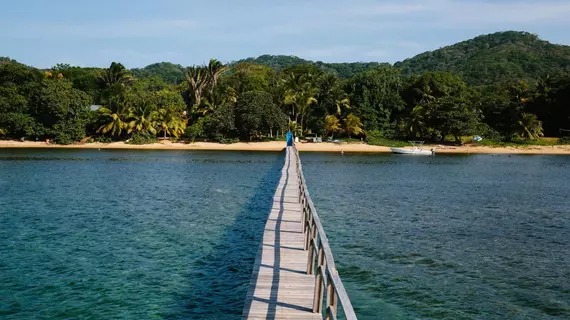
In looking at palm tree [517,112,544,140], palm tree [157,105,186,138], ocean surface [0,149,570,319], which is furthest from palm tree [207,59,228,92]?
palm tree [517,112,544,140]

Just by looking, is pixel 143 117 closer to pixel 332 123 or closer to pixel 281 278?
pixel 332 123

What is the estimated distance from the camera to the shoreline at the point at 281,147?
7450cm

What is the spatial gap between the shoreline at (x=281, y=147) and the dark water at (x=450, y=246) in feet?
119

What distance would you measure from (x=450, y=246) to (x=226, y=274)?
9063mm

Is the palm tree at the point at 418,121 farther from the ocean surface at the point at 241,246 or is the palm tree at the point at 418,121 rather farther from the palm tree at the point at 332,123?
the ocean surface at the point at 241,246

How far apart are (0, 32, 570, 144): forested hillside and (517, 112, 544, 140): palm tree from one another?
0.60 ft

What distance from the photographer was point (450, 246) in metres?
18.6

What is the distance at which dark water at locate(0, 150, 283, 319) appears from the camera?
12.3 metres

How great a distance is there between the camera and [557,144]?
8206cm

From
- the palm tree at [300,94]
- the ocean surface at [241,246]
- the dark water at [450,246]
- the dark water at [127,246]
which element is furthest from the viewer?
the palm tree at [300,94]

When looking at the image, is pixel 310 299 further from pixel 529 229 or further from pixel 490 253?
pixel 529 229

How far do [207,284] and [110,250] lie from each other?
521 cm

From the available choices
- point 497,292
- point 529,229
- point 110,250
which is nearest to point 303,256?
point 497,292

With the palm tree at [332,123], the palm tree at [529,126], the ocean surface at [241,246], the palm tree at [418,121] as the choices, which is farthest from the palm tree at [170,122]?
the palm tree at [529,126]
